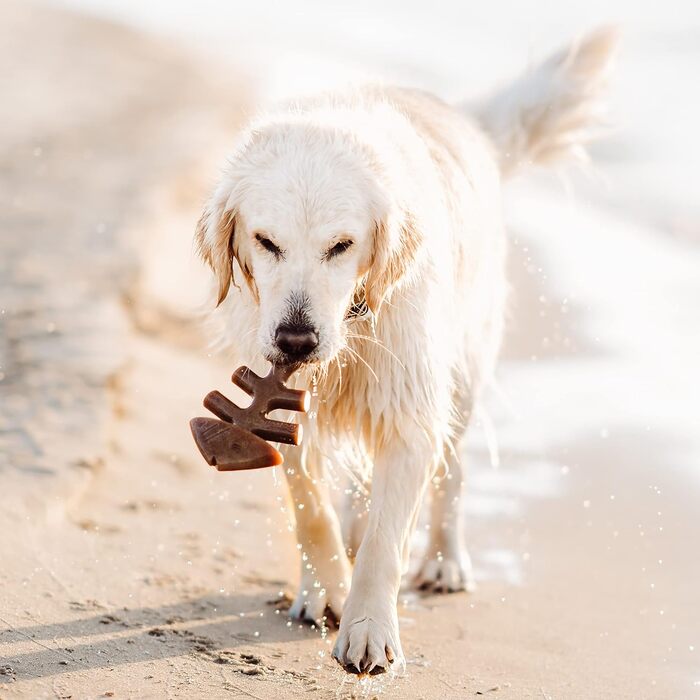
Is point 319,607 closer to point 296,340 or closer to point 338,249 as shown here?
point 296,340

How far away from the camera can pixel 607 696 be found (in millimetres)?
3855

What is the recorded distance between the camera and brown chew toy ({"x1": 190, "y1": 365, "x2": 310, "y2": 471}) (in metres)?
3.59

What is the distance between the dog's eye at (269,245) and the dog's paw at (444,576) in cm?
208

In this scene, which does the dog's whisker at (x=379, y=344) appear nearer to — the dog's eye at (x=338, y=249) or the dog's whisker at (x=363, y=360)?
the dog's whisker at (x=363, y=360)

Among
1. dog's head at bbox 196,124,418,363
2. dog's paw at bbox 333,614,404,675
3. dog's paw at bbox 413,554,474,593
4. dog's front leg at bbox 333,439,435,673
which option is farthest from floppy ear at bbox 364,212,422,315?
dog's paw at bbox 413,554,474,593

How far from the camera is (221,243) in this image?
12.4ft

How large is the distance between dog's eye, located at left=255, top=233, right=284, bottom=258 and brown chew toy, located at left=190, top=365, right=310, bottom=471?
13.3 inches

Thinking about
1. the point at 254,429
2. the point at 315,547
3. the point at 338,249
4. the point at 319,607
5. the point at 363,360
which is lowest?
the point at 319,607

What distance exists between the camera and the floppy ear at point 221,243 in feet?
12.3

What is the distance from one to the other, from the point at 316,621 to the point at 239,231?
1515 mm

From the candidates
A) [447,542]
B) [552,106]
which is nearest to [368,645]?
[447,542]

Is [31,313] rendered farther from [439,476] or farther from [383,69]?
[383,69]

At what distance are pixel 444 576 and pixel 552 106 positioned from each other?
269cm

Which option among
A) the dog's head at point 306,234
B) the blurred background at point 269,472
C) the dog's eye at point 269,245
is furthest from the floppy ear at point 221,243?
the blurred background at point 269,472
